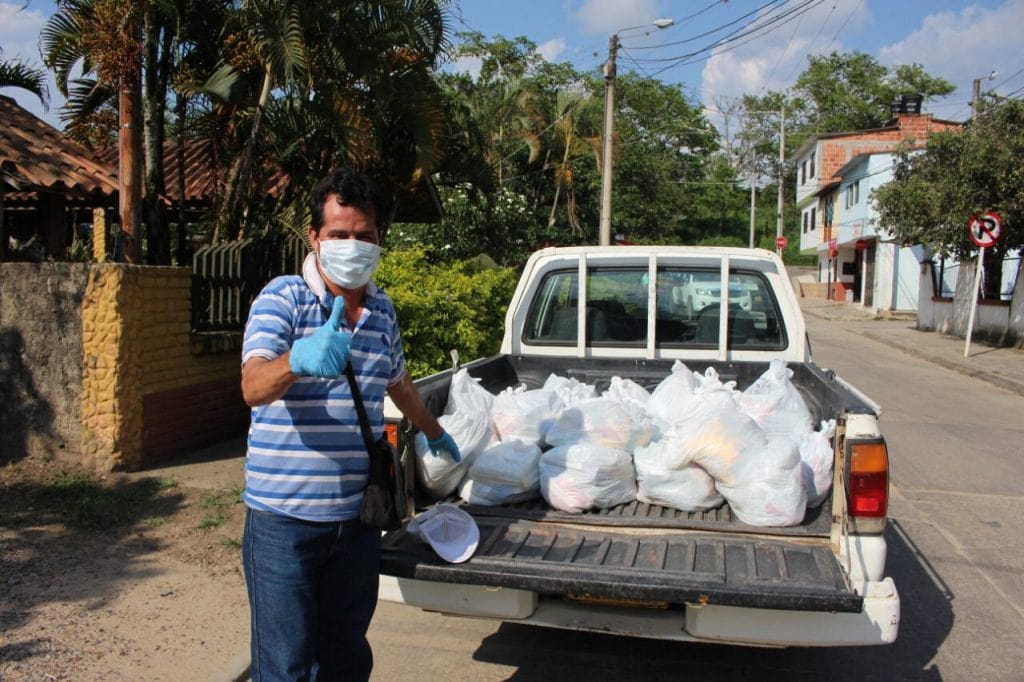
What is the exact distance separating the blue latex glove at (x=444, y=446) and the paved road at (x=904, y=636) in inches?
43.8

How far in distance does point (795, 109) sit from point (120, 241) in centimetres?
6174

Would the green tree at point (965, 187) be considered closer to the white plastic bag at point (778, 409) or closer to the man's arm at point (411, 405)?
the white plastic bag at point (778, 409)

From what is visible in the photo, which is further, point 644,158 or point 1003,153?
point 644,158

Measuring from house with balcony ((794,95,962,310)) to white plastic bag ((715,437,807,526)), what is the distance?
89.9ft

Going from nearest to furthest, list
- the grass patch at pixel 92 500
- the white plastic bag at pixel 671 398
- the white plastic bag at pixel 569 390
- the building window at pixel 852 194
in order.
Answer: the white plastic bag at pixel 671 398
the white plastic bag at pixel 569 390
the grass patch at pixel 92 500
the building window at pixel 852 194

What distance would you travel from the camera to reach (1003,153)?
16.9 meters

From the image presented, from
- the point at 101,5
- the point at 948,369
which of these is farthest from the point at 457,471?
the point at 948,369

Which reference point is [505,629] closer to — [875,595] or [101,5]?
[875,595]

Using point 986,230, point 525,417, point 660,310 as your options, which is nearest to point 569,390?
point 525,417

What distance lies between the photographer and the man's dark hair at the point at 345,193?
2621 millimetres

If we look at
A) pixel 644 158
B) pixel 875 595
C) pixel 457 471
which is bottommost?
pixel 875 595

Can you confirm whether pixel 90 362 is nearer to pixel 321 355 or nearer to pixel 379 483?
pixel 379 483

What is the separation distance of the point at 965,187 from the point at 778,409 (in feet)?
52.2

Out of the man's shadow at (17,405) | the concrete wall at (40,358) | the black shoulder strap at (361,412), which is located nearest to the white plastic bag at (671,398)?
the black shoulder strap at (361,412)
